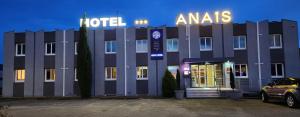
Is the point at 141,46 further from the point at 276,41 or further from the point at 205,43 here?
the point at 276,41

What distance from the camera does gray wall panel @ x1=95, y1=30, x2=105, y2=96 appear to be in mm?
30047

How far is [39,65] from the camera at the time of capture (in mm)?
31266

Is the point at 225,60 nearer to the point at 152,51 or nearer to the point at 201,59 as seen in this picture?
the point at 201,59

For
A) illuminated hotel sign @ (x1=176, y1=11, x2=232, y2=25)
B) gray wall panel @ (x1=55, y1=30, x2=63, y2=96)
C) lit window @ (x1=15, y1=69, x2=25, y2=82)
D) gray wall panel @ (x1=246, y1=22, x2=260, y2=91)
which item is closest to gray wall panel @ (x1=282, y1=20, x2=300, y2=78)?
gray wall panel @ (x1=246, y1=22, x2=260, y2=91)

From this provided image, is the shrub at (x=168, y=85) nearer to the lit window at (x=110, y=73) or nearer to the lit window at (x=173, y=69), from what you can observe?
the lit window at (x=173, y=69)

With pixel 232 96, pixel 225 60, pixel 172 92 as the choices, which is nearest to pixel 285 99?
pixel 232 96

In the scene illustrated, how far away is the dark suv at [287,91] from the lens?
16.9 m

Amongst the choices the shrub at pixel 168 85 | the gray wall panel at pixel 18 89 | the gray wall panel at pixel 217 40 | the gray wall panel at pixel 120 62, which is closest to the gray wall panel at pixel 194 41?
the gray wall panel at pixel 217 40

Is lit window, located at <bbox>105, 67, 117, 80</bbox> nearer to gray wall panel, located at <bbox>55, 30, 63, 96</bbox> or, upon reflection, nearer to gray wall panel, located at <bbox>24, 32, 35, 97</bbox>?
gray wall panel, located at <bbox>55, 30, 63, 96</bbox>

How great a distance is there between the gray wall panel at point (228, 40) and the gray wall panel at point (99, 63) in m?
11.9

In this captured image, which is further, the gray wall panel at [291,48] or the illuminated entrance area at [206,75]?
the illuminated entrance area at [206,75]

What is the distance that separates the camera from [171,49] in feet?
97.3

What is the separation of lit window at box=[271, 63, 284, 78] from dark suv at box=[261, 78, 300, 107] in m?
8.71

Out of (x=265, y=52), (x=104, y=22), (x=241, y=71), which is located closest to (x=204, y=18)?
(x=241, y=71)
